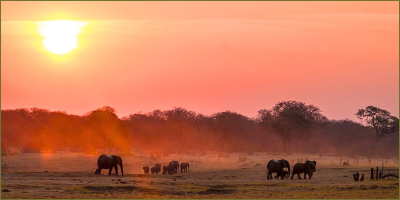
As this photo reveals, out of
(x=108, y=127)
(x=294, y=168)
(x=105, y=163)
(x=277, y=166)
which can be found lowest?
(x=294, y=168)

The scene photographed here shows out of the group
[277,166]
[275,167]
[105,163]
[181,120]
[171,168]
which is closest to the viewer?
[275,167]

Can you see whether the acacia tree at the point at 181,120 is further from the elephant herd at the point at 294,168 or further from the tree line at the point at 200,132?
the elephant herd at the point at 294,168

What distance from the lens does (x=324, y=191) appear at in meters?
35.9

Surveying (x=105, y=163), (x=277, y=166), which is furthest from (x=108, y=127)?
(x=277, y=166)

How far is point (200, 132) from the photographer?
142 meters

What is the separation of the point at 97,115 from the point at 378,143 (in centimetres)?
4796

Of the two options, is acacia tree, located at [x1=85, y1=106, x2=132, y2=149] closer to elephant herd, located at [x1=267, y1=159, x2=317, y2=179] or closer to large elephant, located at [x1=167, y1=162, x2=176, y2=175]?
large elephant, located at [x1=167, y1=162, x2=176, y2=175]

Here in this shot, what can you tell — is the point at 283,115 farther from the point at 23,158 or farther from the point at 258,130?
the point at 23,158

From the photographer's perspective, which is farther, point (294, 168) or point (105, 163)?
point (105, 163)

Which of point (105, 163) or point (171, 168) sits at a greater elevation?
point (105, 163)

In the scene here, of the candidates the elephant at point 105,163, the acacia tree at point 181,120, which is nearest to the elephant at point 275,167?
the elephant at point 105,163

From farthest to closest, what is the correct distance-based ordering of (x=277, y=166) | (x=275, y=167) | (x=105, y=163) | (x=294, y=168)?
(x=105, y=163), (x=277, y=166), (x=275, y=167), (x=294, y=168)

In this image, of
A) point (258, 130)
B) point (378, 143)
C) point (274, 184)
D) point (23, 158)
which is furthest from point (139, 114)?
point (274, 184)

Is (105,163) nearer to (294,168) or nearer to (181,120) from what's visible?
(294,168)
